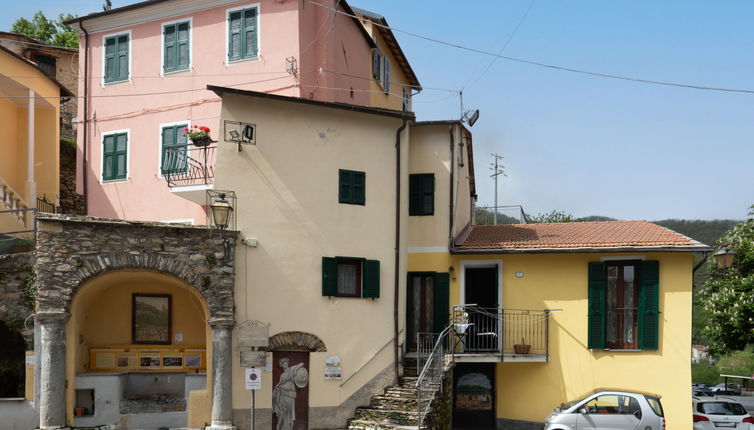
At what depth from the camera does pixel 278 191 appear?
1722 centimetres

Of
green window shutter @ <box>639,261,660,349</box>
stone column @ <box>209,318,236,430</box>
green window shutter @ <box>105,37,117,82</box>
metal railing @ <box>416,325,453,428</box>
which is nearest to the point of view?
stone column @ <box>209,318,236,430</box>

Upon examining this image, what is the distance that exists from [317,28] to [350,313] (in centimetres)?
894

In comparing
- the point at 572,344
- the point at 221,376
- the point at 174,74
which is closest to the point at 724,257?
the point at 572,344

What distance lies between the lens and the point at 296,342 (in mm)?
17031

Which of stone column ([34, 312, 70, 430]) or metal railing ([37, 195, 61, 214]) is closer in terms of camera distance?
stone column ([34, 312, 70, 430])

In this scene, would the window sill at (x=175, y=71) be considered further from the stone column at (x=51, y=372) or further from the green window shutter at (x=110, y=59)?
the stone column at (x=51, y=372)

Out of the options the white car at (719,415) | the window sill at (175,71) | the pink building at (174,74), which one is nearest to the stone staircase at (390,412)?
the pink building at (174,74)

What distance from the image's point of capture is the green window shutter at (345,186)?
17.9 metres

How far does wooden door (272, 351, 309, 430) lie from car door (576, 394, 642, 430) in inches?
264

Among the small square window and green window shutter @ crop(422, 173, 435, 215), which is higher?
green window shutter @ crop(422, 173, 435, 215)

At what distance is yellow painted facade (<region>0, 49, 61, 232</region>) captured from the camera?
72.0ft

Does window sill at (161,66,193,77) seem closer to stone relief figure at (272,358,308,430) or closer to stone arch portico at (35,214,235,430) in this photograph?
stone arch portico at (35,214,235,430)

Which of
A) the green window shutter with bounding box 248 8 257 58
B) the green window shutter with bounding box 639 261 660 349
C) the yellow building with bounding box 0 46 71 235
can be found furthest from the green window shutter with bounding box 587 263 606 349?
the yellow building with bounding box 0 46 71 235

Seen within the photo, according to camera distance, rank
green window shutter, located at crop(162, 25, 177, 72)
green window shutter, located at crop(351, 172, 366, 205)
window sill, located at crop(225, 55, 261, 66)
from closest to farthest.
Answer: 1. green window shutter, located at crop(351, 172, 366, 205)
2. window sill, located at crop(225, 55, 261, 66)
3. green window shutter, located at crop(162, 25, 177, 72)
